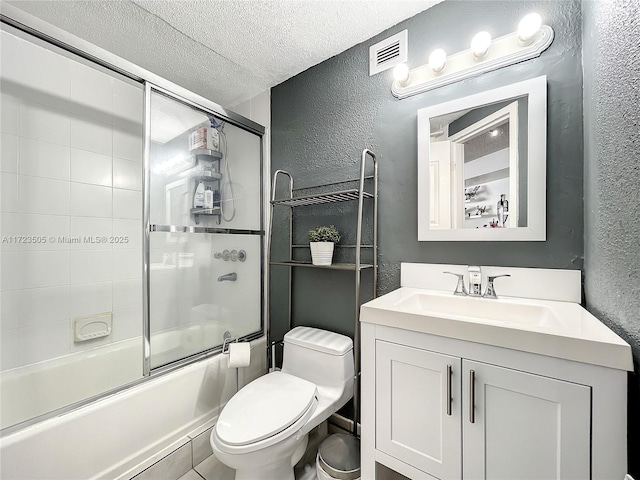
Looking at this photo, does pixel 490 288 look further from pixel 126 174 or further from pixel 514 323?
pixel 126 174

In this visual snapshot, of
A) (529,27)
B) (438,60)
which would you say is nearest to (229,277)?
(438,60)

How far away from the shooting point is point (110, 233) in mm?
1802

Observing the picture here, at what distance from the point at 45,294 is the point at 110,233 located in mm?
467

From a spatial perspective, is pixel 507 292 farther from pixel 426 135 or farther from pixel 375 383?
pixel 426 135

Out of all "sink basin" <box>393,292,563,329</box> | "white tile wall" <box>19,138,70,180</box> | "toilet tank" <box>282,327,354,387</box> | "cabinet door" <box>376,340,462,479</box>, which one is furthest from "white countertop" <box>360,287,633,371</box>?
"white tile wall" <box>19,138,70,180</box>

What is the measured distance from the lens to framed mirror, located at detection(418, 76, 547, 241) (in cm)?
110

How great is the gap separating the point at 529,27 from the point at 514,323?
115cm

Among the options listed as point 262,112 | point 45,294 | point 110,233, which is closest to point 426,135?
point 262,112

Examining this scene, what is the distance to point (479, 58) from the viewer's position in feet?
3.98

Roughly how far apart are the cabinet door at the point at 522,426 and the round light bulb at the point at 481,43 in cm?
127

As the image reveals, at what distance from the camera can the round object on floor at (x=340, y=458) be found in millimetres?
1180

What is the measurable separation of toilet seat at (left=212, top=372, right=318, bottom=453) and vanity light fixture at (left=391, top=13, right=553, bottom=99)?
1560mm

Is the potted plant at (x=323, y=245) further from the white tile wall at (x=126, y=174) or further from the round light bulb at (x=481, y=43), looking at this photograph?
the white tile wall at (x=126, y=174)

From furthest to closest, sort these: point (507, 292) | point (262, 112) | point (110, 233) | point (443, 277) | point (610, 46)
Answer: point (262, 112) < point (110, 233) < point (443, 277) < point (507, 292) < point (610, 46)
